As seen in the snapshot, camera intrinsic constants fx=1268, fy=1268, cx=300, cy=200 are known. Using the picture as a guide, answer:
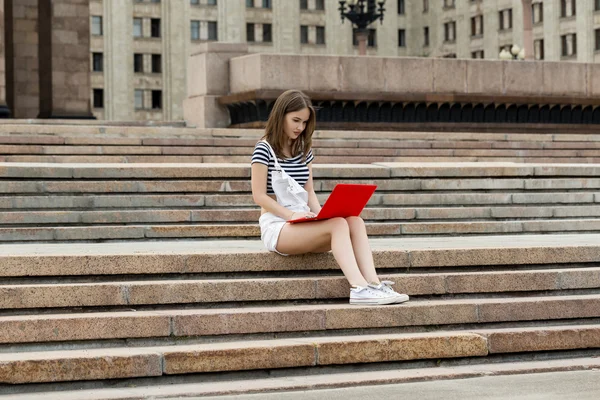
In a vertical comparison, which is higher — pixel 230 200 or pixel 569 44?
pixel 569 44

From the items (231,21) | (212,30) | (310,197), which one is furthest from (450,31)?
(310,197)

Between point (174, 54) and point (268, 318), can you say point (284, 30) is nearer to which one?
point (174, 54)

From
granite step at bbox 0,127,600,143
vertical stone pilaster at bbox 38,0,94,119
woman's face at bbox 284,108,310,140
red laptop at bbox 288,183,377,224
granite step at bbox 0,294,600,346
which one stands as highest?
vertical stone pilaster at bbox 38,0,94,119

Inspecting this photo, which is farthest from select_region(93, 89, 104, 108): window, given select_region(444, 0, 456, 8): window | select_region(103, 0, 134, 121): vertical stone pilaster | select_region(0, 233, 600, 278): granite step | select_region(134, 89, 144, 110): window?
select_region(0, 233, 600, 278): granite step

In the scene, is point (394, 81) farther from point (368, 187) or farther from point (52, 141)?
point (368, 187)

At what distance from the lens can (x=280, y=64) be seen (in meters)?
24.5

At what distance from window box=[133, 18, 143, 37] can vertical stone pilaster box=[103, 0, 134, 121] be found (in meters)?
0.52

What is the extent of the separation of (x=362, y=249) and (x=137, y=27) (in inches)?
2696

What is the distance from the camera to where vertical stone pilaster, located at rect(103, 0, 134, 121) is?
241 ft

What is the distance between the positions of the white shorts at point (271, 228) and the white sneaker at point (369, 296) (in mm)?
650

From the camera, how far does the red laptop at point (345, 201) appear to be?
25.0 ft

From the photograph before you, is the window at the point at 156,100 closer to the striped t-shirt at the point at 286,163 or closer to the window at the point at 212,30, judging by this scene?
the window at the point at 212,30

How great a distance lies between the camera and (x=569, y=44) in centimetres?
6850

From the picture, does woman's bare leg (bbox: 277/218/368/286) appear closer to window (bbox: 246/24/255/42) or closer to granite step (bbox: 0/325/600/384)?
granite step (bbox: 0/325/600/384)
